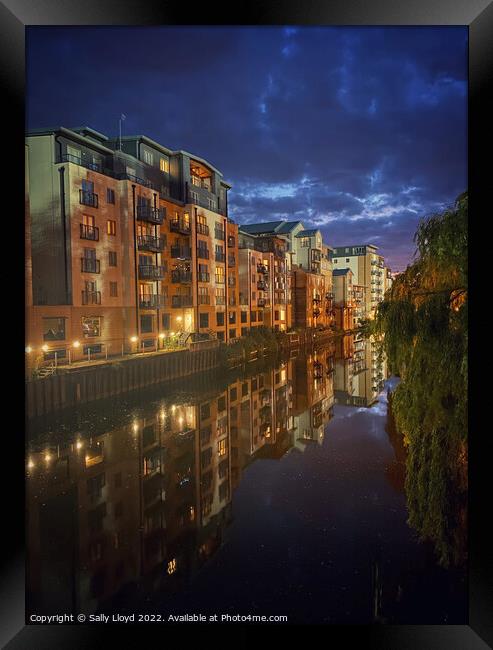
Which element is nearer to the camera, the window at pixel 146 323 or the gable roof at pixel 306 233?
the window at pixel 146 323

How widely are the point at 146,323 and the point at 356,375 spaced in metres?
7.89


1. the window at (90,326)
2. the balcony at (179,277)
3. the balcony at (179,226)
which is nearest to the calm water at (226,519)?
the window at (90,326)

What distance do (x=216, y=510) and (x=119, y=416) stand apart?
4.50 metres

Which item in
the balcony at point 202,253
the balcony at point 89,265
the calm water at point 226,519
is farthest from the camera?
the balcony at point 202,253

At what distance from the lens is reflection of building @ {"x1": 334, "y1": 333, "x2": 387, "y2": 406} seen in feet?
32.7

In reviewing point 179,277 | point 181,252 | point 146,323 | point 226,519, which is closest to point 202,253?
point 181,252

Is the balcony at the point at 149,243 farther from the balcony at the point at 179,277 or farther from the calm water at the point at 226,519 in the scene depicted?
the calm water at the point at 226,519

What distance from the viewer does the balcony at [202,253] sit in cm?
1086

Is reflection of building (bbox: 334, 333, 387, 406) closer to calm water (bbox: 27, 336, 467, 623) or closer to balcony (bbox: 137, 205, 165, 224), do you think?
calm water (bbox: 27, 336, 467, 623)

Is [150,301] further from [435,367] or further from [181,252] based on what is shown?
[435,367]

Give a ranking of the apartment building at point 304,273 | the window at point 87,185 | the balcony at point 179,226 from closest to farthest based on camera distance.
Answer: the window at point 87,185 → the balcony at point 179,226 → the apartment building at point 304,273

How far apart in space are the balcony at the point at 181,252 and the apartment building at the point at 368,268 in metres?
4.88

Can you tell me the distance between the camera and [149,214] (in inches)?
358
